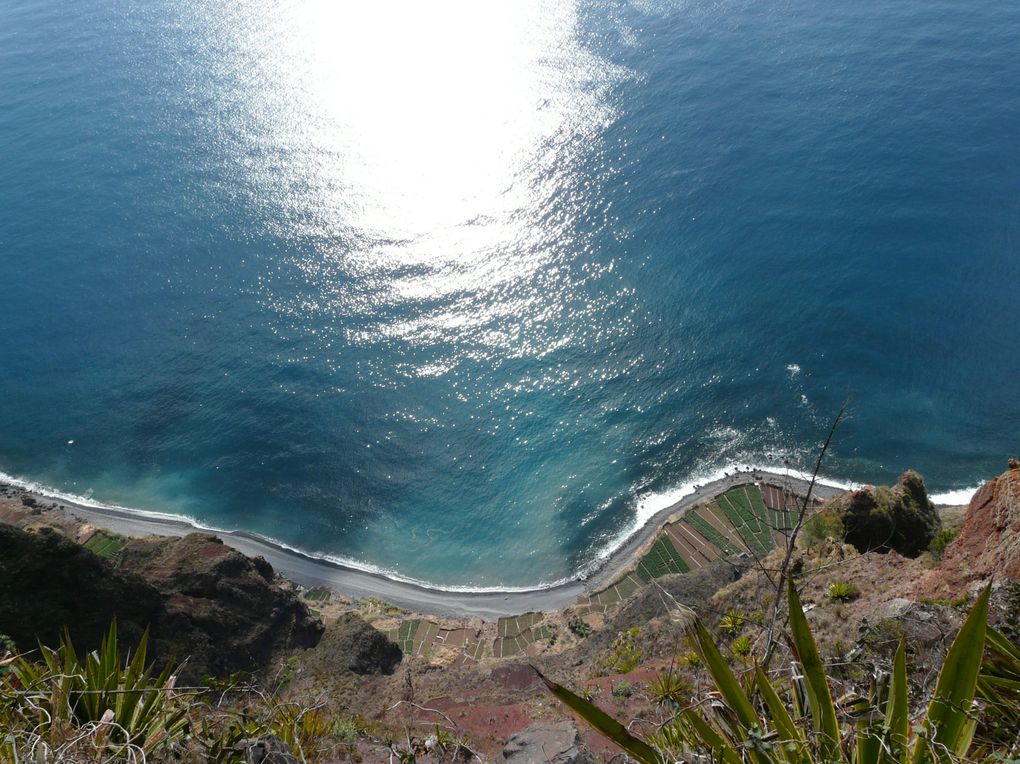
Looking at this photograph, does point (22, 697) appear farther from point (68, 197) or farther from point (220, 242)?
point (68, 197)

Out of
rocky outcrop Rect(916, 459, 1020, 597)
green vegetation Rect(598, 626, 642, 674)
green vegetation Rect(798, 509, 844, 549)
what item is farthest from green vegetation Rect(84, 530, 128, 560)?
rocky outcrop Rect(916, 459, 1020, 597)

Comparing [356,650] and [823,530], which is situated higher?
[823,530]

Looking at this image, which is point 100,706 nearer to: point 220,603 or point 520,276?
point 220,603

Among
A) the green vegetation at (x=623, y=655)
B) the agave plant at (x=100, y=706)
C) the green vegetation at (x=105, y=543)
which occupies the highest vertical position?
the agave plant at (x=100, y=706)

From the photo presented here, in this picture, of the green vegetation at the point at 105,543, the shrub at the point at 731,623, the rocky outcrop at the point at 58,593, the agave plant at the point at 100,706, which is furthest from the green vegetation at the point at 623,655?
the green vegetation at the point at 105,543

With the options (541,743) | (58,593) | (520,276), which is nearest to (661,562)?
(520,276)

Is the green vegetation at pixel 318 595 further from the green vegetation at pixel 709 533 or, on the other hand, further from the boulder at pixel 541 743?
the boulder at pixel 541 743
